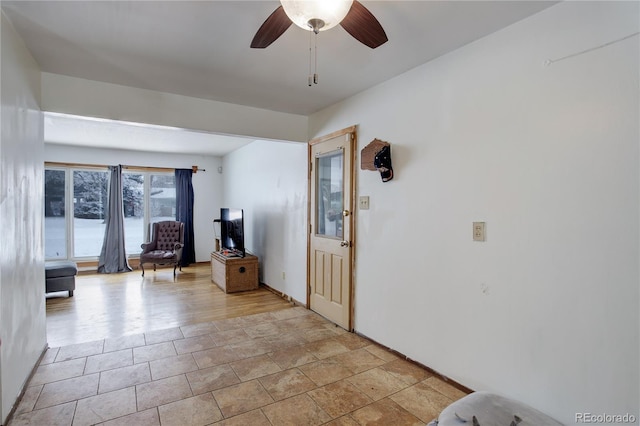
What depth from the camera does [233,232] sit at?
550 centimetres

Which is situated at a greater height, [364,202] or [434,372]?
[364,202]

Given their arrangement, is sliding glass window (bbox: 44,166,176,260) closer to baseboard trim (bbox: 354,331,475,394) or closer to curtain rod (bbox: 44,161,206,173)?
curtain rod (bbox: 44,161,206,173)

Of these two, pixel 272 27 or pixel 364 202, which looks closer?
pixel 272 27

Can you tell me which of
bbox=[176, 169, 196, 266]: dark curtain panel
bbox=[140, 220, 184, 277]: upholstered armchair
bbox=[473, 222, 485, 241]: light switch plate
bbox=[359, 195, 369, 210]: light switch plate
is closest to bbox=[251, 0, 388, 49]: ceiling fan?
bbox=[473, 222, 485, 241]: light switch plate

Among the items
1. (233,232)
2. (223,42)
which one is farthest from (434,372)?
(233,232)

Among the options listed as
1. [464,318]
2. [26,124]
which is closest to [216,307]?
[26,124]

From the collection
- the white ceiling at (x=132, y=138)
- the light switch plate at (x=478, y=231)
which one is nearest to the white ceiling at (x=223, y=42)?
the light switch plate at (x=478, y=231)

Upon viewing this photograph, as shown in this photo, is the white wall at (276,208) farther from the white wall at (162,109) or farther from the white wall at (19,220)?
the white wall at (19,220)

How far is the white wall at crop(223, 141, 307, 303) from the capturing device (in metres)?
4.37

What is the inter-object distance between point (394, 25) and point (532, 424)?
2.44 meters

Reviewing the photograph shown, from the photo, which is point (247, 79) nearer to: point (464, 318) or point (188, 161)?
point (464, 318)

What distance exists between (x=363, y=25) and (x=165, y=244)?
6226 mm

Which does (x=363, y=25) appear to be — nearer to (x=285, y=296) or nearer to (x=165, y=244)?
(x=285, y=296)

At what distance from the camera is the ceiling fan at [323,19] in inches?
52.7
